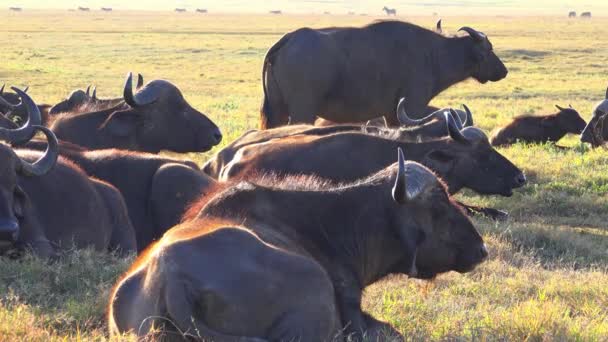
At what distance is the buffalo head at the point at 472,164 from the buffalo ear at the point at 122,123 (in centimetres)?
412

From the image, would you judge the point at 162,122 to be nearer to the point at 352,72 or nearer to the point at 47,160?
the point at 352,72

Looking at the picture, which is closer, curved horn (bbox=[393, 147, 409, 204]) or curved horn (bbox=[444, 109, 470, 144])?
curved horn (bbox=[393, 147, 409, 204])

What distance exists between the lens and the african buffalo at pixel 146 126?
12352 mm

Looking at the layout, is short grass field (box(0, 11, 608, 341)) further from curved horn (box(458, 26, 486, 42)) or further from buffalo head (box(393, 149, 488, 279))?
curved horn (box(458, 26, 486, 42))

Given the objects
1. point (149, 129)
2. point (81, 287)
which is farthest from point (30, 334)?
point (149, 129)

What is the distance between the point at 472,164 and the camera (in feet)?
36.1

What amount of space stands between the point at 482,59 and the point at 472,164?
7.44m

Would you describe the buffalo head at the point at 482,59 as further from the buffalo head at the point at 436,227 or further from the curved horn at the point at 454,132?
the buffalo head at the point at 436,227

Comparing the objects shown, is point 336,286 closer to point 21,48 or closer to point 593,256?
point 593,256

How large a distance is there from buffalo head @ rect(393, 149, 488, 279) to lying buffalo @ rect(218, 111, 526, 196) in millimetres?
3288

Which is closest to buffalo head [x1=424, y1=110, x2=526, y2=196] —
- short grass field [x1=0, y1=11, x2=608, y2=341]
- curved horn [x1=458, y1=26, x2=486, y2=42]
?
short grass field [x1=0, y1=11, x2=608, y2=341]

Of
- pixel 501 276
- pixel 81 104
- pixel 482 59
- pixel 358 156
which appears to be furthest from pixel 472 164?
pixel 482 59

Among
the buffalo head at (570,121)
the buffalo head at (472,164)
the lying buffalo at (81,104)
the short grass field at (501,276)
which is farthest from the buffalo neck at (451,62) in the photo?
the buffalo head at (472,164)

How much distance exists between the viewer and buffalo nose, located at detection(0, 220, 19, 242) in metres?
7.31
